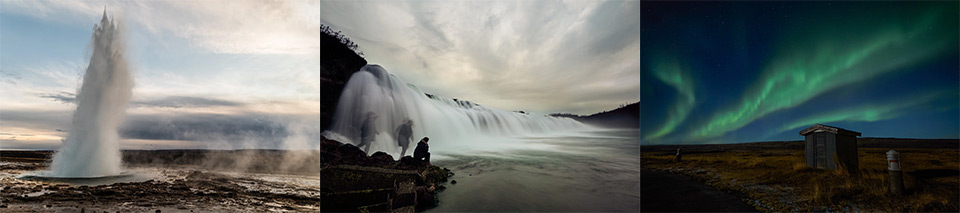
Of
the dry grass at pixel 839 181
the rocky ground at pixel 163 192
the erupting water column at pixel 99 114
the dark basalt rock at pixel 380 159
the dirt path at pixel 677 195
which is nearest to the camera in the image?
the dry grass at pixel 839 181

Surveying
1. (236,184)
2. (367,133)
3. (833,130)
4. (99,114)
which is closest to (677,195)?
(833,130)

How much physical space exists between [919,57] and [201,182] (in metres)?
10.3

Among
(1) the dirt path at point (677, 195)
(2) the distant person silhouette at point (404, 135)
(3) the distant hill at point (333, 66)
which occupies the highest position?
(3) the distant hill at point (333, 66)

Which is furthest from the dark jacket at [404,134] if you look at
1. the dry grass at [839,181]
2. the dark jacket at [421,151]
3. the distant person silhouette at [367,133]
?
the dry grass at [839,181]

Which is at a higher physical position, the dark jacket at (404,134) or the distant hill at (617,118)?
the distant hill at (617,118)

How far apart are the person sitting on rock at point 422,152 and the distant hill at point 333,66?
873 mm

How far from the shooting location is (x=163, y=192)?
656 cm

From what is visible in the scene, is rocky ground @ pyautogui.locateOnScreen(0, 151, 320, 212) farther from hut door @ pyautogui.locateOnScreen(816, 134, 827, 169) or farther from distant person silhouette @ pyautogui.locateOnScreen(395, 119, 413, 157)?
hut door @ pyautogui.locateOnScreen(816, 134, 827, 169)

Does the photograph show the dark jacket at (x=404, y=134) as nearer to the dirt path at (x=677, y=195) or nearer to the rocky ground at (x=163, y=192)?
the dirt path at (x=677, y=195)

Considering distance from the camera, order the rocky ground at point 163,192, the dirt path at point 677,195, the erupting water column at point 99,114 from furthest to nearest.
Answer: the erupting water column at point 99,114
the rocky ground at point 163,192
the dirt path at point 677,195

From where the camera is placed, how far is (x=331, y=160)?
3.40 meters

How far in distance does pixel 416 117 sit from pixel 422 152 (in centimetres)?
34

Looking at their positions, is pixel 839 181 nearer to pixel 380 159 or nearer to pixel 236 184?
pixel 380 159

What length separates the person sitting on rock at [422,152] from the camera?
3.36 metres
